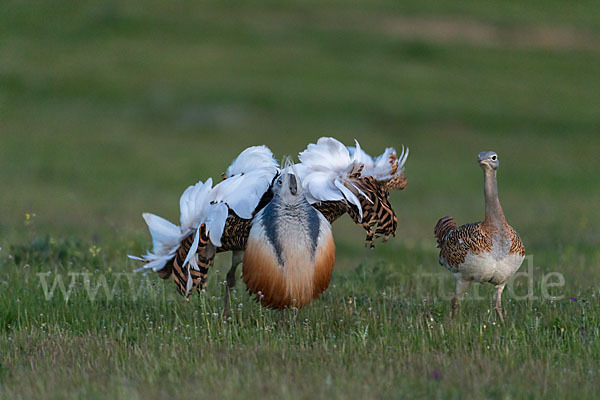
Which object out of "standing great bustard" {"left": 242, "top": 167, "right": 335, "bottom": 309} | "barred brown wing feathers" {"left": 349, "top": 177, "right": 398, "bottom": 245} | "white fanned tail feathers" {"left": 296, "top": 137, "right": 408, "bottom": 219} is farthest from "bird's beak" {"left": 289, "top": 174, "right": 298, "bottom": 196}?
"barred brown wing feathers" {"left": 349, "top": 177, "right": 398, "bottom": 245}

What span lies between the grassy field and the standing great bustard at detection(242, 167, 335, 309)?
309 millimetres

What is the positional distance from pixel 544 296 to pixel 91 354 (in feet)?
12.1

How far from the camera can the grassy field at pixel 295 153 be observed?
189 inches

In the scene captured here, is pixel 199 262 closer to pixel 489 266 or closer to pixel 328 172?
pixel 328 172

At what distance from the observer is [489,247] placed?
5.77 m

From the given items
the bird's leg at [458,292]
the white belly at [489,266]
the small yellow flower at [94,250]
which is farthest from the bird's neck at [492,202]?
the small yellow flower at [94,250]

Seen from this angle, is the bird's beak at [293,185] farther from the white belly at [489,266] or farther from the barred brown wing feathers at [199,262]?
the white belly at [489,266]

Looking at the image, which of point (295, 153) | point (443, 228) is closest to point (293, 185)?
point (443, 228)

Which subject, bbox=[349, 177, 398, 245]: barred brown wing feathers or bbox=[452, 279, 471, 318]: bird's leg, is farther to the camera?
bbox=[452, 279, 471, 318]: bird's leg

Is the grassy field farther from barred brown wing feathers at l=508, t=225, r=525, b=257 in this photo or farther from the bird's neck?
the bird's neck

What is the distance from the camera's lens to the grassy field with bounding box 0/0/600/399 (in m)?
4.80

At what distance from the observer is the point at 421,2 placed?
29.8 meters

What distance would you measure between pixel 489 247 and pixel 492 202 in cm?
37

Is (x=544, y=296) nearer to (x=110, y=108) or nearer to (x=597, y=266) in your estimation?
(x=597, y=266)
